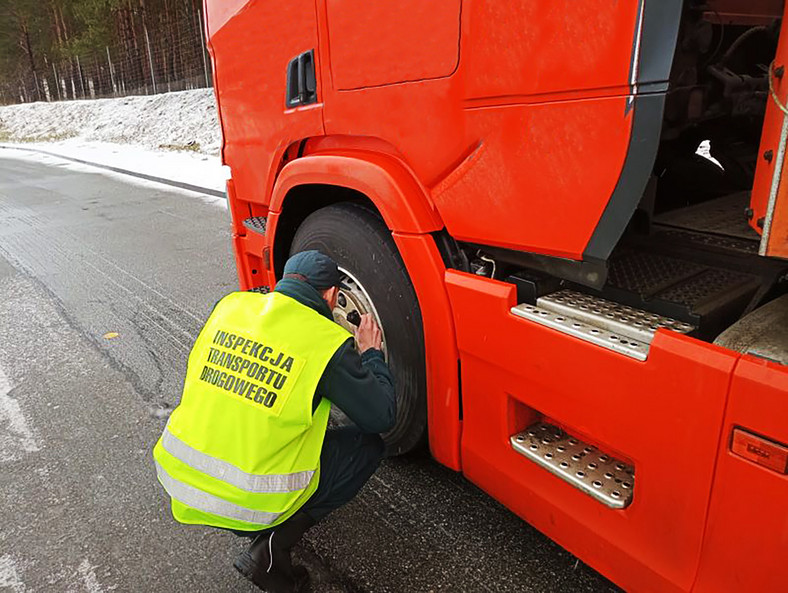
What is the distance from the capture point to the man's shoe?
2.06 metres

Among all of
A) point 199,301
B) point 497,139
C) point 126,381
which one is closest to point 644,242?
point 497,139

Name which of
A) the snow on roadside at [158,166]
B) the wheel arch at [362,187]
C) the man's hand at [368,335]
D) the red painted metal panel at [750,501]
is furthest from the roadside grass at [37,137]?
the red painted metal panel at [750,501]

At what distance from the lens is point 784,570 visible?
1.35 meters

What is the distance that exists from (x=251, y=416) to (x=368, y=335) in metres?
0.71

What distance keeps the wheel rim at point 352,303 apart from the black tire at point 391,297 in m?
0.03

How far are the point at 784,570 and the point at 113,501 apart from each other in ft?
8.61

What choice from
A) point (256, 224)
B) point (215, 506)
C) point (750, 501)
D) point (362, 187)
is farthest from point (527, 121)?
A: point (256, 224)

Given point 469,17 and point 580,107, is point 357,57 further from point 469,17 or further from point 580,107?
point 580,107

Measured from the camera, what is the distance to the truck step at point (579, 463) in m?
1.77

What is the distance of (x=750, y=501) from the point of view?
4.51 ft

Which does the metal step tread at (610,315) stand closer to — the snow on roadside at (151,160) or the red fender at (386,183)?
the red fender at (386,183)

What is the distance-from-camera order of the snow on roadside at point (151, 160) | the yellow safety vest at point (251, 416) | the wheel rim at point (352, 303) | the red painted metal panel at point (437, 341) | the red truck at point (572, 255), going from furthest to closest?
the snow on roadside at point (151, 160) → the wheel rim at point (352, 303) → the red painted metal panel at point (437, 341) → the yellow safety vest at point (251, 416) → the red truck at point (572, 255)

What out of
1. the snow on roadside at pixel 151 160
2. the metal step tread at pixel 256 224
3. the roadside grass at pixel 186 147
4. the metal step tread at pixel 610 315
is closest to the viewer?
the metal step tread at pixel 610 315

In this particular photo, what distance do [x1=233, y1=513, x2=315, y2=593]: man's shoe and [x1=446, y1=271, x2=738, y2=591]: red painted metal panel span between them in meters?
0.70
